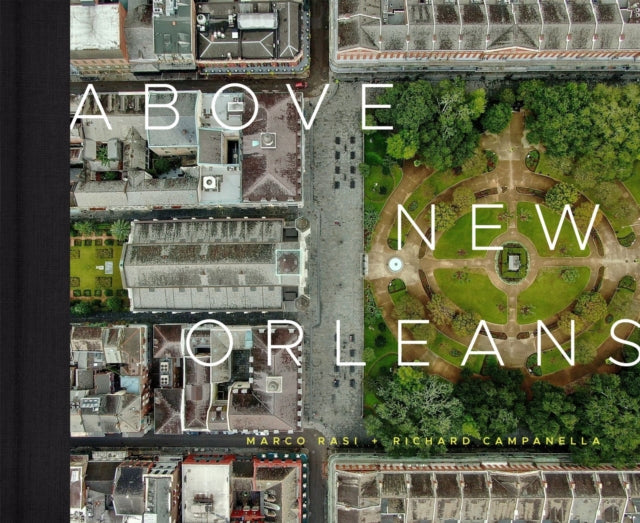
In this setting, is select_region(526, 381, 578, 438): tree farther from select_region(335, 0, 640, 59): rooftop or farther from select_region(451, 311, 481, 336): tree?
select_region(335, 0, 640, 59): rooftop

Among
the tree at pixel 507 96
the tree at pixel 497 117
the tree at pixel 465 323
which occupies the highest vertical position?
the tree at pixel 507 96

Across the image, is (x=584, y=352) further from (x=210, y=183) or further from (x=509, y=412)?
(x=210, y=183)

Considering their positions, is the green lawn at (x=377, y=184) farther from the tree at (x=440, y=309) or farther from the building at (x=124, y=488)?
the building at (x=124, y=488)

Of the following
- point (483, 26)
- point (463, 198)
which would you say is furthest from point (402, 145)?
point (483, 26)

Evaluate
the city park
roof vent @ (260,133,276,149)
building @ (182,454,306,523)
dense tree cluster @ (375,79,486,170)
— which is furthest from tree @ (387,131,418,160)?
building @ (182,454,306,523)

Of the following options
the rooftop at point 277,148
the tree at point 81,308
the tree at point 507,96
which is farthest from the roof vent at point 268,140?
the tree at point 81,308

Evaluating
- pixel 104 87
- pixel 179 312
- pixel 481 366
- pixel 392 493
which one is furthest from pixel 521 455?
pixel 104 87

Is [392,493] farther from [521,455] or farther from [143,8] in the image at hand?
[143,8]
